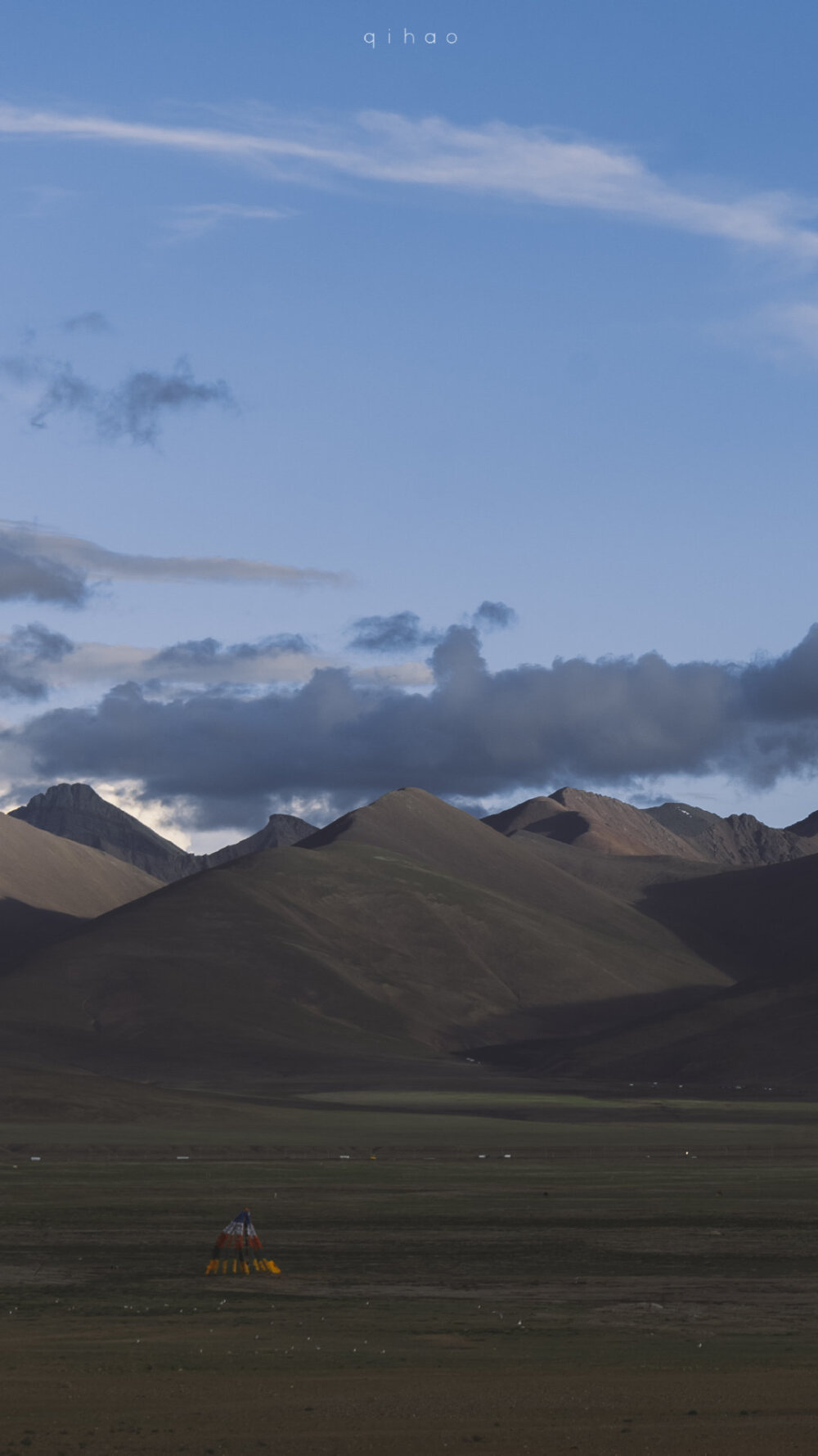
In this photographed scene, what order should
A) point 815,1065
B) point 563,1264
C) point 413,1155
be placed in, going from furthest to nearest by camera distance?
point 815,1065 → point 413,1155 → point 563,1264

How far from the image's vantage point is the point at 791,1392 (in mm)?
26500

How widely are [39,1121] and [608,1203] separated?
60245mm

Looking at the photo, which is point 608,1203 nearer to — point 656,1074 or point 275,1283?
point 275,1283

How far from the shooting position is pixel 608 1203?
2415 inches

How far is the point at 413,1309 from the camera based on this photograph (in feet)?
117

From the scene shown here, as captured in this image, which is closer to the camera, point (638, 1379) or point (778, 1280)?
point (638, 1379)

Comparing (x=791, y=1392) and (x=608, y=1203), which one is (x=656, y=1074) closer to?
(x=608, y=1203)

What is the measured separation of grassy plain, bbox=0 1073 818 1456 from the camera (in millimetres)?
24453

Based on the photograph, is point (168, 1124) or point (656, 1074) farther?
point (656, 1074)

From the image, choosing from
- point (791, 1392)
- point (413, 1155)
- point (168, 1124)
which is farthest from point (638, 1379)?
point (168, 1124)

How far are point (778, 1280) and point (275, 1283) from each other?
11.0 meters

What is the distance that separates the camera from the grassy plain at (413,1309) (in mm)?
24453

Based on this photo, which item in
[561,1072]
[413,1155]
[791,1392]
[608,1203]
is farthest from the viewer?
[561,1072]

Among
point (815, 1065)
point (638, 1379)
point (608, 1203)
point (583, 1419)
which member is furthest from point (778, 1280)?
point (815, 1065)
